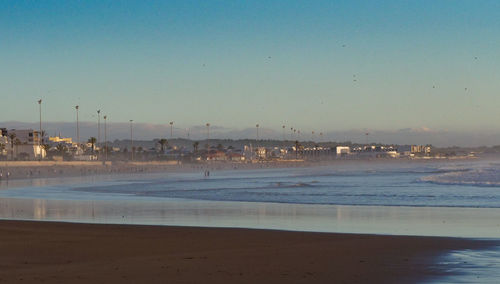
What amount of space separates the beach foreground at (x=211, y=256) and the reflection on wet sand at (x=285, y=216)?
2.25m

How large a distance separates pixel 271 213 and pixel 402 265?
41.5 feet

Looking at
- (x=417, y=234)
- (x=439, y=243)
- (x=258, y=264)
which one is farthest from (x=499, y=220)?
(x=258, y=264)

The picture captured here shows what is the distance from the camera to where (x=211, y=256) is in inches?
522

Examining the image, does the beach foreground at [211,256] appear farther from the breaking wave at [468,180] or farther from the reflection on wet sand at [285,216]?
the breaking wave at [468,180]

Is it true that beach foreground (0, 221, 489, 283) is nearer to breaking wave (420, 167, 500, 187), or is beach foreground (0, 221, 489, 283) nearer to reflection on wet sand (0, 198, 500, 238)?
reflection on wet sand (0, 198, 500, 238)

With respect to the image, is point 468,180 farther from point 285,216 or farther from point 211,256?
point 211,256

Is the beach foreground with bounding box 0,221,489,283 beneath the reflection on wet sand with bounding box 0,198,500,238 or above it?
above

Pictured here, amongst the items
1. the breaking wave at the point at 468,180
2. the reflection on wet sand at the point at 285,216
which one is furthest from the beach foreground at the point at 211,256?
the breaking wave at the point at 468,180

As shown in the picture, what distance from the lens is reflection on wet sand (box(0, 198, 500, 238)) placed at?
19.0 m

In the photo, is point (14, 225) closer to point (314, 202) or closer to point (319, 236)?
point (319, 236)

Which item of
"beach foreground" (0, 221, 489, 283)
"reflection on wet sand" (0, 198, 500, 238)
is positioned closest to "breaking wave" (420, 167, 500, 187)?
"reflection on wet sand" (0, 198, 500, 238)

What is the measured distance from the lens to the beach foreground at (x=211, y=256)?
35.7ft

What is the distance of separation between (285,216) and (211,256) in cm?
1030

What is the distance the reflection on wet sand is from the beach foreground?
225cm
